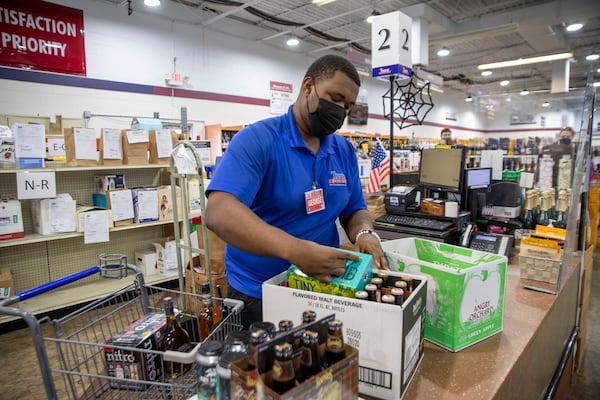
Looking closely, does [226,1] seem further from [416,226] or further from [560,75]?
[560,75]

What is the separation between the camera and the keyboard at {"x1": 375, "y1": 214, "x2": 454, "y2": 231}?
2619 mm

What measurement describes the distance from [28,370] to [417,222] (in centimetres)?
344

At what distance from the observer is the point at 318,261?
102cm

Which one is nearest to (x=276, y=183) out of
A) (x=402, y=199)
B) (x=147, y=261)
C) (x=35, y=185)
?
(x=402, y=199)

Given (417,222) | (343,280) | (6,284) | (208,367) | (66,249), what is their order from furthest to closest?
1. (66,249)
2. (6,284)
3. (417,222)
4. (343,280)
5. (208,367)

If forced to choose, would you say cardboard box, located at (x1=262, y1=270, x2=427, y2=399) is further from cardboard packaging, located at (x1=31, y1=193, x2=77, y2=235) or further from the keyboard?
cardboard packaging, located at (x1=31, y1=193, x2=77, y2=235)

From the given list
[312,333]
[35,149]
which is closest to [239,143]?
[312,333]

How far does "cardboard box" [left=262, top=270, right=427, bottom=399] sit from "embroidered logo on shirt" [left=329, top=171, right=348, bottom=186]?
0.57m

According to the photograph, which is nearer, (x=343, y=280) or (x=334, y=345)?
(x=334, y=345)

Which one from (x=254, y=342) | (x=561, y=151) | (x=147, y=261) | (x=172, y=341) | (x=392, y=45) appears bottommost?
(x=147, y=261)

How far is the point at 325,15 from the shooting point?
761cm

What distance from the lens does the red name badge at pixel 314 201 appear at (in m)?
1.40

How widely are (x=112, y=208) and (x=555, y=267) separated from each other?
4.29 m

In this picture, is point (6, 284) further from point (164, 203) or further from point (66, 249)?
point (164, 203)
